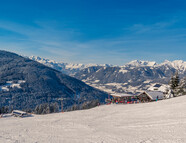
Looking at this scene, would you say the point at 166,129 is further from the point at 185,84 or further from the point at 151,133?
the point at 185,84

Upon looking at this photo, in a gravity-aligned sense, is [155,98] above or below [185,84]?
below

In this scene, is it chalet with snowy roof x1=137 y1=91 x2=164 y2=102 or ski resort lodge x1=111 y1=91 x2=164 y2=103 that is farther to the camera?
ski resort lodge x1=111 y1=91 x2=164 y2=103

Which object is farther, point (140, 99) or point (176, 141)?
point (140, 99)

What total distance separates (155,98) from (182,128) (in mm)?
33110

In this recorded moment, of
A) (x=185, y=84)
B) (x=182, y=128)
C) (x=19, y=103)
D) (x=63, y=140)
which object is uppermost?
(x=185, y=84)

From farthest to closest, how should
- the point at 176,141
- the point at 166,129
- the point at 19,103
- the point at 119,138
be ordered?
the point at 19,103
the point at 166,129
the point at 119,138
the point at 176,141

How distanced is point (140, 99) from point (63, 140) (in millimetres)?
38957

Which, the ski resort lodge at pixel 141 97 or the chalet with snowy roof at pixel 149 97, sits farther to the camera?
the ski resort lodge at pixel 141 97

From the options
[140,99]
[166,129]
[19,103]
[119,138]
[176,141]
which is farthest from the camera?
[19,103]

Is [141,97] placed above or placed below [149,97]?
below

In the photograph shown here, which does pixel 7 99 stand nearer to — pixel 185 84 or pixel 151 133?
pixel 185 84

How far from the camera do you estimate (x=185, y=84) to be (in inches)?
2037

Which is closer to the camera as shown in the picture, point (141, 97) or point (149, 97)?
point (149, 97)

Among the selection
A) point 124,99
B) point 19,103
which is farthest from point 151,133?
point 19,103
